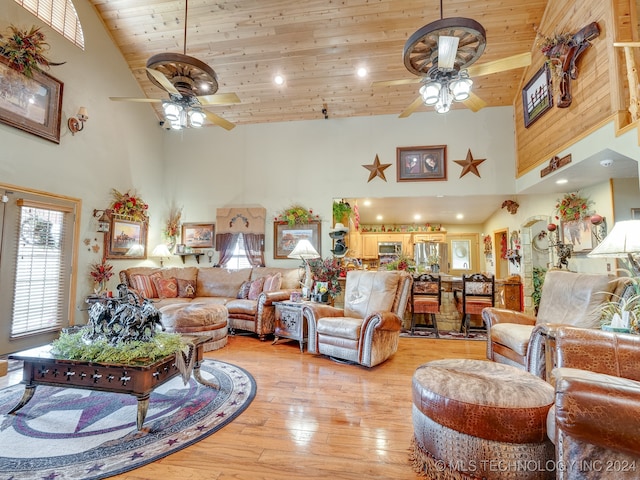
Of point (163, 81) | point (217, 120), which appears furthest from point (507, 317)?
point (163, 81)

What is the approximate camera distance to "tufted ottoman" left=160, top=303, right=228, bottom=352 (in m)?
3.88

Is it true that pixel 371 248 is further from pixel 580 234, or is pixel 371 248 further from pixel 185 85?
pixel 185 85

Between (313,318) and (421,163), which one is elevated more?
(421,163)

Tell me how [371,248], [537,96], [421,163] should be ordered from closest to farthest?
[537,96] → [421,163] → [371,248]

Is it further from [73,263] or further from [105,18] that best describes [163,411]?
[105,18]

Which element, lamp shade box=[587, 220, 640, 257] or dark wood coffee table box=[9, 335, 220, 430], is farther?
lamp shade box=[587, 220, 640, 257]

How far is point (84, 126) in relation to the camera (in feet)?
15.6

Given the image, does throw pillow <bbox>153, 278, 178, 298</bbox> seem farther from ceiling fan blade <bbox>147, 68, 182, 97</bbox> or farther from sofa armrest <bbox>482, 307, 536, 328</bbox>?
sofa armrest <bbox>482, 307, 536, 328</bbox>

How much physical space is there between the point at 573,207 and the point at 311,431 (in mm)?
5255

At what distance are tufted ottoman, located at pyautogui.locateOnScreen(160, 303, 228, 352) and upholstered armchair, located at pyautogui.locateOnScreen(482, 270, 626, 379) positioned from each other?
10.5 ft

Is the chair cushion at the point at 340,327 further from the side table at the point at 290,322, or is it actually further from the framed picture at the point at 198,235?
the framed picture at the point at 198,235

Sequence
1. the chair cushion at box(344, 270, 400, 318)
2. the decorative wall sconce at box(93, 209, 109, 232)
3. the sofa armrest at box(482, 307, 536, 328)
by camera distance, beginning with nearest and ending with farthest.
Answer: the sofa armrest at box(482, 307, 536, 328) → the chair cushion at box(344, 270, 400, 318) → the decorative wall sconce at box(93, 209, 109, 232)

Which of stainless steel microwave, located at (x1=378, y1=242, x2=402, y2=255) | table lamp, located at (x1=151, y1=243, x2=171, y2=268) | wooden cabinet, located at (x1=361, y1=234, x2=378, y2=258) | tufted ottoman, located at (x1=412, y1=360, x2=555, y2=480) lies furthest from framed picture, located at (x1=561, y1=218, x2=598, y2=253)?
table lamp, located at (x1=151, y1=243, x2=171, y2=268)

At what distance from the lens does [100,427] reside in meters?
2.12
